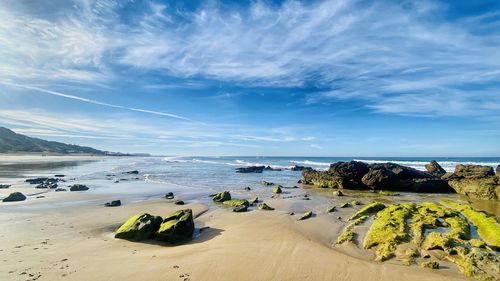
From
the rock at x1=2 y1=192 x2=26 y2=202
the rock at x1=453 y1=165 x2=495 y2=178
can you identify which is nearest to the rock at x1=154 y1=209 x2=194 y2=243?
the rock at x1=2 y1=192 x2=26 y2=202

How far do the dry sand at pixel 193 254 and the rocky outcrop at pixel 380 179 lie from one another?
16.7 meters

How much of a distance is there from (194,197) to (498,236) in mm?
17874

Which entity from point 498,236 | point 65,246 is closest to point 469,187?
point 498,236

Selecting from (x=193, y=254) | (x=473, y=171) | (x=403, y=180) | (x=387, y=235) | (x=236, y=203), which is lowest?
(x=193, y=254)

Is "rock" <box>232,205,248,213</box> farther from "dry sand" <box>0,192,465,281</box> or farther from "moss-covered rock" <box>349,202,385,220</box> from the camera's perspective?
"moss-covered rock" <box>349,202,385,220</box>

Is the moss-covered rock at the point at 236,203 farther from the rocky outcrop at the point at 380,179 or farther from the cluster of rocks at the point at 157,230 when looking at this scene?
the rocky outcrop at the point at 380,179

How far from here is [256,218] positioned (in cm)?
1483

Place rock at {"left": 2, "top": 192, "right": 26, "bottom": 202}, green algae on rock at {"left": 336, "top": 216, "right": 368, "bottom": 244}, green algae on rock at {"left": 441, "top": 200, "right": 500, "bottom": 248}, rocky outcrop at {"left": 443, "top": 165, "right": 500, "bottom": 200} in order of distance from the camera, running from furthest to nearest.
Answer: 1. rocky outcrop at {"left": 443, "top": 165, "right": 500, "bottom": 200}
2. rock at {"left": 2, "top": 192, "right": 26, "bottom": 202}
3. green algae on rock at {"left": 336, "top": 216, "right": 368, "bottom": 244}
4. green algae on rock at {"left": 441, "top": 200, "right": 500, "bottom": 248}

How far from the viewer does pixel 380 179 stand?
28.1 m

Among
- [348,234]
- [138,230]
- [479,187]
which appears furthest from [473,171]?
[138,230]

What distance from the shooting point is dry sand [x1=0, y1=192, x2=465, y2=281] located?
25.0ft

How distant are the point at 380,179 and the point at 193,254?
2387 cm

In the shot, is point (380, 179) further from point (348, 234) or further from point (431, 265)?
point (431, 265)

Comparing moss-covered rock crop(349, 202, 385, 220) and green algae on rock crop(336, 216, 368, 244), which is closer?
green algae on rock crop(336, 216, 368, 244)
